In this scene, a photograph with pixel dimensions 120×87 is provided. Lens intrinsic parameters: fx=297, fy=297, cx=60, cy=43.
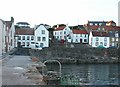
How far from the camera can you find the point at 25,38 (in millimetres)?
81250

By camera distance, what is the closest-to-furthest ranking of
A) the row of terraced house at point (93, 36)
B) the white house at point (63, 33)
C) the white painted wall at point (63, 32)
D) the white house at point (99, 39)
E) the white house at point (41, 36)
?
the white house at point (41, 36)
the white house at point (99, 39)
the row of terraced house at point (93, 36)
the white house at point (63, 33)
the white painted wall at point (63, 32)

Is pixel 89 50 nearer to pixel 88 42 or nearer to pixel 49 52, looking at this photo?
pixel 49 52

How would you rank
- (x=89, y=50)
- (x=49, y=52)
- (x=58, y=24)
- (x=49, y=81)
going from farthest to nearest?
(x=58, y=24) < (x=89, y=50) < (x=49, y=52) < (x=49, y=81)

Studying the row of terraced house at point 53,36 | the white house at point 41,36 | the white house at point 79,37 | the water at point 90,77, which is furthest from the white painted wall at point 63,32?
the water at point 90,77

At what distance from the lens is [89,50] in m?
75.4

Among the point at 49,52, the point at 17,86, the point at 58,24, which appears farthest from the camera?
the point at 58,24

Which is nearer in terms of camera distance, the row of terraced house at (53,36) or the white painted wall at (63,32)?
the row of terraced house at (53,36)

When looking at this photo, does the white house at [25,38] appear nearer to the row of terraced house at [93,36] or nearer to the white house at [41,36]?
the white house at [41,36]

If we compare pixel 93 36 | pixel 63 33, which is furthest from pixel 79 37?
pixel 93 36

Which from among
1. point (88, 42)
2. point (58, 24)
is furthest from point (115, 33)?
point (58, 24)

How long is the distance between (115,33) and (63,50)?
26871 millimetres

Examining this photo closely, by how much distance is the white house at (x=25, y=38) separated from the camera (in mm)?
81412

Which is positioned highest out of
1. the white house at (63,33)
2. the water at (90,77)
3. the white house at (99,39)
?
the white house at (63,33)

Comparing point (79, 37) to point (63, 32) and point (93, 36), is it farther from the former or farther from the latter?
point (93, 36)
